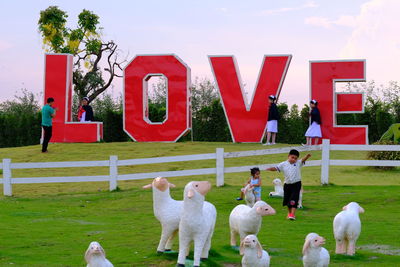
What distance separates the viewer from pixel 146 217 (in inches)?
583

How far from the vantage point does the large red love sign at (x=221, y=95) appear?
26484 millimetres

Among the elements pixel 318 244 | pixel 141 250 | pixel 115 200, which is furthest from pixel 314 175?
pixel 318 244

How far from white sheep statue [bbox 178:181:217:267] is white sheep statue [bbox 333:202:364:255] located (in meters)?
1.89

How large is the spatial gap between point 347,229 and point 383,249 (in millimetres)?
1201

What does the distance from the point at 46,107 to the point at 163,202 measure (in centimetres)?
1641

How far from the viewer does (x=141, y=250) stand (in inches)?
420

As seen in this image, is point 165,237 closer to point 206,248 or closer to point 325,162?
point 206,248

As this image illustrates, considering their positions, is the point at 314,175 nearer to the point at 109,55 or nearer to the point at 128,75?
the point at 128,75

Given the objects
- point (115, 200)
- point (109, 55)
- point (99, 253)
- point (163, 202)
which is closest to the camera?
point (99, 253)

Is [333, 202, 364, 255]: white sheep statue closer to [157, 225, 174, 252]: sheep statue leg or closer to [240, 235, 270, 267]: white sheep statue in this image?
[240, 235, 270, 267]: white sheep statue

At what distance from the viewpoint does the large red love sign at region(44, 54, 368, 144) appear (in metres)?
26.5

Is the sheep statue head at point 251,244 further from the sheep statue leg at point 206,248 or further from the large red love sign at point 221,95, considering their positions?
the large red love sign at point 221,95

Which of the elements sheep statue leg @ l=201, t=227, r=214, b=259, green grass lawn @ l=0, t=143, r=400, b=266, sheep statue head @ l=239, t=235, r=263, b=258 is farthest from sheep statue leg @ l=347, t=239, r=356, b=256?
sheep statue head @ l=239, t=235, r=263, b=258

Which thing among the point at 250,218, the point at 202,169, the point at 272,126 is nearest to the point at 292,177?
the point at 250,218
